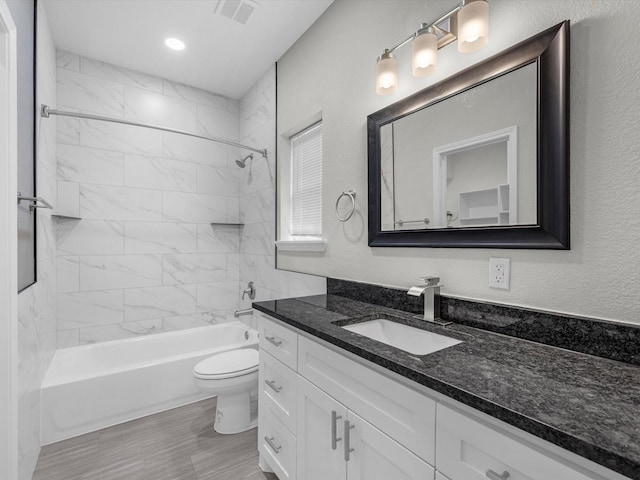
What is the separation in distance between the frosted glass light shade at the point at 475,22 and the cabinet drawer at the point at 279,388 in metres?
1.50

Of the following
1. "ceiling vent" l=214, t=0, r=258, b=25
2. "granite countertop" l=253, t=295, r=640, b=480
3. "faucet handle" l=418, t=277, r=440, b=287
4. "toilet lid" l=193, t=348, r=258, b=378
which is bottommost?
"toilet lid" l=193, t=348, r=258, b=378

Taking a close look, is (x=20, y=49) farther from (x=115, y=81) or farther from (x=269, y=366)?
(x=269, y=366)

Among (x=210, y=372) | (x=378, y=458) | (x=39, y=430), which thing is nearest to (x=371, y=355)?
(x=378, y=458)

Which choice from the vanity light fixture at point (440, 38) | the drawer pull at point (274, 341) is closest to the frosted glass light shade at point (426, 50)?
the vanity light fixture at point (440, 38)

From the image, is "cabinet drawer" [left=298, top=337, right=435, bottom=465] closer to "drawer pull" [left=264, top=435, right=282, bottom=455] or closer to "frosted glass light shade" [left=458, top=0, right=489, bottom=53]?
"drawer pull" [left=264, top=435, right=282, bottom=455]

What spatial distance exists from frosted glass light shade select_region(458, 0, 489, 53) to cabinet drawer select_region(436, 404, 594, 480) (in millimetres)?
1243

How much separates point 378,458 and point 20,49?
2282 millimetres

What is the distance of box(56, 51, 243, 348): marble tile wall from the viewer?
8.50ft

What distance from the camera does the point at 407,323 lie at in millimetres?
1343

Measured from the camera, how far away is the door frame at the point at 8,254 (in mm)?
1190

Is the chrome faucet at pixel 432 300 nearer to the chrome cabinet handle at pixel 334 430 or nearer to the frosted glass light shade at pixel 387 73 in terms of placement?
the chrome cabinet handle at pixel 334 430

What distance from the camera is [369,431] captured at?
3.20 ft

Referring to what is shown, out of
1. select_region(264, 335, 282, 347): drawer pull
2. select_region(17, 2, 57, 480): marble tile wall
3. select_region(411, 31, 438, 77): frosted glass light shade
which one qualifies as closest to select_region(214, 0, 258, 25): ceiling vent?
select_region(17, 2, 57, 480): marble tile wall

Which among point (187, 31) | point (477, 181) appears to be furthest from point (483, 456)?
point (187, 31)
